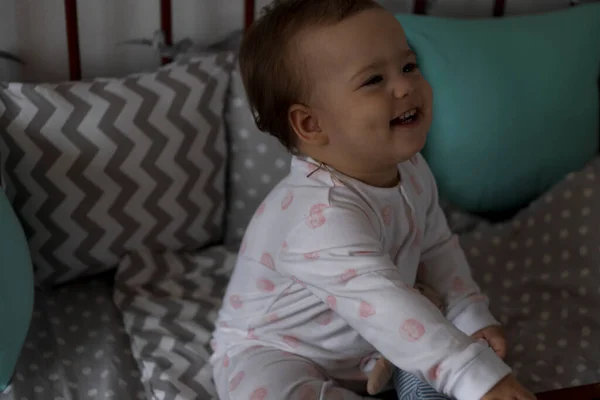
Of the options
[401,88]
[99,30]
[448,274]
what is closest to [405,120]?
[401,88]

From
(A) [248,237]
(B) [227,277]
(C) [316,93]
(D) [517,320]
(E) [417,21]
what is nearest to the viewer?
(C) [316,93]

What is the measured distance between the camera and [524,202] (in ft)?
4.68

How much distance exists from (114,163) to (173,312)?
0.25 metres

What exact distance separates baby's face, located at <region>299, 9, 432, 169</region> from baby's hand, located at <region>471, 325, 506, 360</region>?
0.27 meters

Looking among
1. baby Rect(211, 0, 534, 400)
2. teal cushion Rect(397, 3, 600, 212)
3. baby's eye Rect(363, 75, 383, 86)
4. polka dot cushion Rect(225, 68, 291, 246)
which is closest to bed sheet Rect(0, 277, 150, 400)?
baby Rect(211, 0, 534, 400)

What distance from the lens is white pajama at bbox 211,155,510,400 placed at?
0.79 metres

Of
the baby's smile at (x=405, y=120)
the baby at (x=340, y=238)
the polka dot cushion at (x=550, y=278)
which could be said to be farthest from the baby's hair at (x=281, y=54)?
the polka dot cushion at (x=550, y=278)

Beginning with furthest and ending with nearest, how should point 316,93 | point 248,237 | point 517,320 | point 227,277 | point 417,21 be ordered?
point 417,21 < point 227,277 < point 517,320 < point 248,237 < point 316,93

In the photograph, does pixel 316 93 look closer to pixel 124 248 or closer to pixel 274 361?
pixel 274 361

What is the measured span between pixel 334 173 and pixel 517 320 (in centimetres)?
43

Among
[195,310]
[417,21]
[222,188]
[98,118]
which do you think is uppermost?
[417,21]

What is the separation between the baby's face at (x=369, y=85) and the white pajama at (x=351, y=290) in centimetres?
8

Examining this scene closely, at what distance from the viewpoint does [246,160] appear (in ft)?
4.30

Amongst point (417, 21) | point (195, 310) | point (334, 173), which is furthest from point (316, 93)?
point (417, 21)
